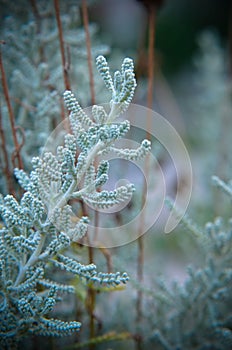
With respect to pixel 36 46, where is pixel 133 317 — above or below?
below

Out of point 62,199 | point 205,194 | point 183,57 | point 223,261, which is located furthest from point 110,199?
point 183,57

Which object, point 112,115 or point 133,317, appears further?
point 133,317

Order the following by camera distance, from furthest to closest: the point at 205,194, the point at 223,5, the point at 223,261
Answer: the point at 223,5 < the point at 205,194 < the point at 223,261

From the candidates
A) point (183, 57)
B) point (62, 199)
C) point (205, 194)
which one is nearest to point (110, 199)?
point (62, 199)

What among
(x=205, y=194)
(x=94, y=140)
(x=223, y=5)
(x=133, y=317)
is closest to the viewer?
(x=94, y=140)

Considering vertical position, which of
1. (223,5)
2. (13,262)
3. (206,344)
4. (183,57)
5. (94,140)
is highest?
(223,5)

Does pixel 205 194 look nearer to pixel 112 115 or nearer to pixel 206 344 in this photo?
pixel 206 344
